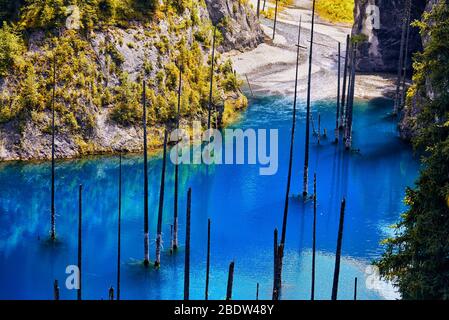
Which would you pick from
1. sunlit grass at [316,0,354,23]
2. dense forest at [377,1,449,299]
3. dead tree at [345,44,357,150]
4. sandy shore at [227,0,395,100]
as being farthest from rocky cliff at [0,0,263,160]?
dense forest at [377,1,449,299]

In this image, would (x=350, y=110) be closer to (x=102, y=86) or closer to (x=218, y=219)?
(x=218, y=219)

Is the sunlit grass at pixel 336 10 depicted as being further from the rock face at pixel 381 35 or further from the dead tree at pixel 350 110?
the dead tree at pixel 350 110

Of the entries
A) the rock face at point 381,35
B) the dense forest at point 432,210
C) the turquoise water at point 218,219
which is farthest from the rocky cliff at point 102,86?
the dense forest at point 432,210

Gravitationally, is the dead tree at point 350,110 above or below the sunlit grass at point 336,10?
below

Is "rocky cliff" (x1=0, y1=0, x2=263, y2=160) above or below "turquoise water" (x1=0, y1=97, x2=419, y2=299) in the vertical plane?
above

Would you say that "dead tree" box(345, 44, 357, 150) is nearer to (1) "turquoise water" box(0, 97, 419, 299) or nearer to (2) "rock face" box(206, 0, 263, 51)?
(1) "turquoise water" box(0, 97, 419, 299)

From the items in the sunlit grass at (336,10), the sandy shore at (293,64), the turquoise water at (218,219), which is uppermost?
the sunlit grass at (336,10)

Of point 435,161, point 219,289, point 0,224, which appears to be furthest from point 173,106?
point 435,161
